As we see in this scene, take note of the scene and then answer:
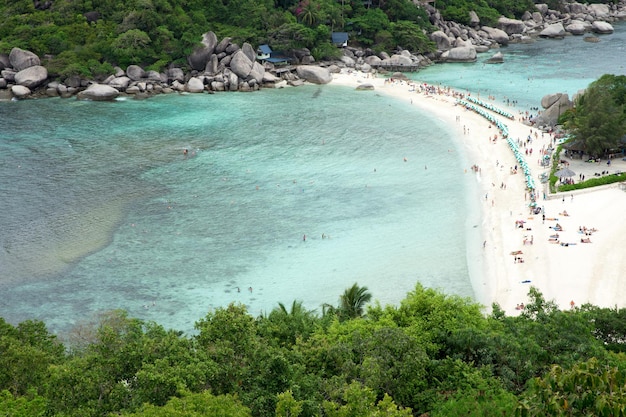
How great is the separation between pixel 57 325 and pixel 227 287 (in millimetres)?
8123

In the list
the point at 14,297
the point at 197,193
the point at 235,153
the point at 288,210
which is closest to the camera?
the point at 14,297

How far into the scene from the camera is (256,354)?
20062mm

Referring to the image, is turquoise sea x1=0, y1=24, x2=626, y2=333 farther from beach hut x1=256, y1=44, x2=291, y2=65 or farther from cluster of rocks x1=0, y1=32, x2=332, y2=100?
beach hut x1=256, y1=44, x2=291, y2=65

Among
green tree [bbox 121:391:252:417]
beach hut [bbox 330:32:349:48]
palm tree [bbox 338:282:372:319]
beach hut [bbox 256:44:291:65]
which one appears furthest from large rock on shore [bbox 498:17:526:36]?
green tree [bbox 121:391:252:417]

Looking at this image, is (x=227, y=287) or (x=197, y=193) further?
(x=197, y=193)

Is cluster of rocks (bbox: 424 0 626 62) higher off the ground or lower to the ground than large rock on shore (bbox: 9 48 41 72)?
higher

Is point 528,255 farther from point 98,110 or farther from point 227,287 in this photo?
point 98,110

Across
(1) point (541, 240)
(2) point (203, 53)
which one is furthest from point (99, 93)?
(1) point (541, 240)

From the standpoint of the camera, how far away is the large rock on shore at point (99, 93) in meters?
67.2

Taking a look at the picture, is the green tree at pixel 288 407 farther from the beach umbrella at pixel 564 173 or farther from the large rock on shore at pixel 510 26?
the large rock on shore at pixel 510 26

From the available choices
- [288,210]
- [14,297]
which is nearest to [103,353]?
[14,297]

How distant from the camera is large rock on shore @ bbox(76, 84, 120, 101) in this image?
67.2m

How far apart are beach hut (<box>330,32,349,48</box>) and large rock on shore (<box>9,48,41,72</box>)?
3457 cm

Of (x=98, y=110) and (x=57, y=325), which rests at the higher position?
(x=98, y=110)
